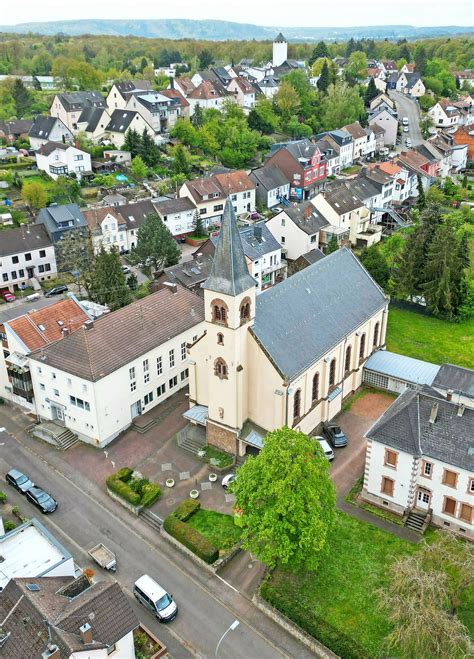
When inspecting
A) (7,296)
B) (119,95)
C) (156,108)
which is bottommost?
(7,296)

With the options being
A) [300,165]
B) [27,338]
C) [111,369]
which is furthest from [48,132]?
[111,369]

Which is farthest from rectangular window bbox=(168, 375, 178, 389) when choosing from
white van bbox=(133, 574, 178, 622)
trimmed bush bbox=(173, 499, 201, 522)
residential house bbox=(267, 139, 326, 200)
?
residential house bbox=(267, 139, 326, 200)

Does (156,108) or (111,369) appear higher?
(156,108)

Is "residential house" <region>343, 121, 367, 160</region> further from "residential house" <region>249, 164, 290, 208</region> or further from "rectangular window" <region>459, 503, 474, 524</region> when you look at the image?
"rectangular window" <region>459, 503, 474, 524</region>

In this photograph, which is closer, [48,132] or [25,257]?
[25,257]

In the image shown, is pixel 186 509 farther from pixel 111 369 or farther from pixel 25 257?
pixel 25 257

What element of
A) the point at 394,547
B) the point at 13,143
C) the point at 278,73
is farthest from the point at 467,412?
the point at 278,73
